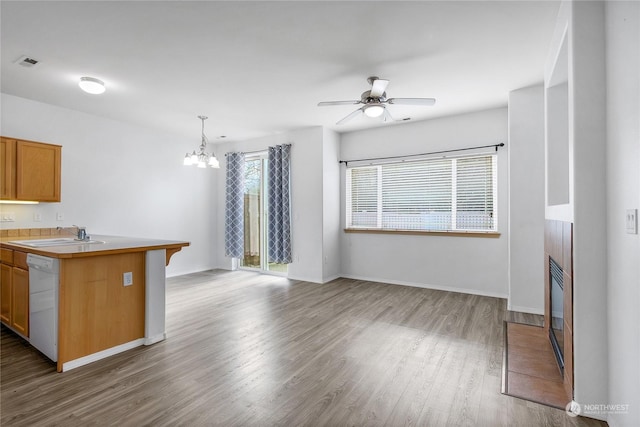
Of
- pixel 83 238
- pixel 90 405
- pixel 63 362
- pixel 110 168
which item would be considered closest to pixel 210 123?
pixel 110 168

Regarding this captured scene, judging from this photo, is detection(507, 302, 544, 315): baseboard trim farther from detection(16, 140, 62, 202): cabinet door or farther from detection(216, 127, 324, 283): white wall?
detection(16, 140, 62, 202): cabinet door

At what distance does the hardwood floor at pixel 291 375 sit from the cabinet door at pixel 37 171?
1.62m

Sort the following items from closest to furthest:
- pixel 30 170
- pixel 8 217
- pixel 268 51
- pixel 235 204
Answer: pixel 268 51 → pixel 30 170 → pixel 8 217 → pixel 235 204

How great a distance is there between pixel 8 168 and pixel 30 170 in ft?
0.63

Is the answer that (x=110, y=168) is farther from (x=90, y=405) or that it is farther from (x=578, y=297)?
(x=578, y=297)

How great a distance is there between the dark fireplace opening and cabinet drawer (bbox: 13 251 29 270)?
4.56m

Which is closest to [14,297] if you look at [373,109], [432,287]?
[373,109]

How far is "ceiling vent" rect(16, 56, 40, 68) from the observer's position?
289 centimetres

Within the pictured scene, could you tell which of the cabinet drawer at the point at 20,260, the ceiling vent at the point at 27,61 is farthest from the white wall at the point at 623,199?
the ceiling vent at the point at 27,61

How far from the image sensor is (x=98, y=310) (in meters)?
2.61

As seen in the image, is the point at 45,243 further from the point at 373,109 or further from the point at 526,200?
the point at 526,200

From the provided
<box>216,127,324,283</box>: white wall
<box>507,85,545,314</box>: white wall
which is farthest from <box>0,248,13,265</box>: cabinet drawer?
<box>507,85,545,314</box>: white wall

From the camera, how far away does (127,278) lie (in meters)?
2.80

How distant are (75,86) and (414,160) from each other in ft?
15.5
